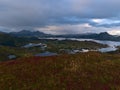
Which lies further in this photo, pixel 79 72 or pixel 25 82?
pixel 79 72

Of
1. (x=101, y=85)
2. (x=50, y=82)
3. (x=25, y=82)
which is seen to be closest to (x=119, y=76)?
(x=101, y=85)

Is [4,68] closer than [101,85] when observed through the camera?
No

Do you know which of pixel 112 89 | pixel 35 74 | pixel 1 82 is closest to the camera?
pixel 112 89

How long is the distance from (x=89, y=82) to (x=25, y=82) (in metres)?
8.09

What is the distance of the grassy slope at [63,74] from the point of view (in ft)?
96.2

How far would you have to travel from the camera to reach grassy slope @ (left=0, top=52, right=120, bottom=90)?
96.2ft

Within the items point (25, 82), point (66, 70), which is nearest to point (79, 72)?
point (66, 70)

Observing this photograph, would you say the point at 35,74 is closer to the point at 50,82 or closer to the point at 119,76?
the point at 50,82

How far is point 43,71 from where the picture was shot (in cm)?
3456

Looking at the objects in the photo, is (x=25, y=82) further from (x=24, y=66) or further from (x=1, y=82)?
(x=24, y=66)

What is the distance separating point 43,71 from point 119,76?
10681mm

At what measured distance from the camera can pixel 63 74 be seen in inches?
1316

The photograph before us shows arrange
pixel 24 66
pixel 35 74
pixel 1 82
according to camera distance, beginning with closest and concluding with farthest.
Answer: pixel 1 82 < pixel 35 74 < pixel 24 66

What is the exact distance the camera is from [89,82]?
3044cm
